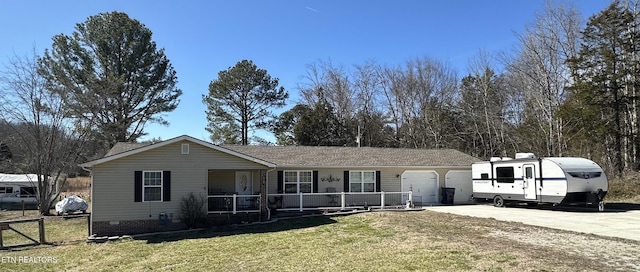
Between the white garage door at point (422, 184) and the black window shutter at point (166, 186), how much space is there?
11.7 meters

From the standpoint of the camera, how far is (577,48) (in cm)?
2777

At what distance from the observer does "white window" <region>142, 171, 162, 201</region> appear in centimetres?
1562

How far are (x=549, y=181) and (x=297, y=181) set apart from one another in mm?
10998

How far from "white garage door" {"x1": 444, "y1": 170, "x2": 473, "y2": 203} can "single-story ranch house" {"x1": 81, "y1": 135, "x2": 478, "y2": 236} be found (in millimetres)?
55

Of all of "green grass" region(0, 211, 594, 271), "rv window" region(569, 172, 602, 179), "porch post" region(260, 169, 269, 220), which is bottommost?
"green grass" region(0, 211, 594, 271)

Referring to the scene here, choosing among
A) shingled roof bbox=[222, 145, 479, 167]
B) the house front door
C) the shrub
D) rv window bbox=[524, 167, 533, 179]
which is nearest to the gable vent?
the shrub

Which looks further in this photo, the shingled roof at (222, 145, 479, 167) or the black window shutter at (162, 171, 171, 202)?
the shingled roof at (222, 145, 479, 167)

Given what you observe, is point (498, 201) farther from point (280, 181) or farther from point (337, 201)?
point (280, 181)

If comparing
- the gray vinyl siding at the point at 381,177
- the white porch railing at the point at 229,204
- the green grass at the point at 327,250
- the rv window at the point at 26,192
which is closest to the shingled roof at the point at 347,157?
the gray vinyl siding at the point at 381,177

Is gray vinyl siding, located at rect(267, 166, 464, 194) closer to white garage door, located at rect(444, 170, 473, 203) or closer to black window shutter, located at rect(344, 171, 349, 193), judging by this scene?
black window shutter, located at rect(344, 171, 349, 193)

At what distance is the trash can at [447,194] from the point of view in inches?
860

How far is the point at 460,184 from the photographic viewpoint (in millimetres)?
22828

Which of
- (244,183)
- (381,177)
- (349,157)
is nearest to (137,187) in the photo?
(244,183)

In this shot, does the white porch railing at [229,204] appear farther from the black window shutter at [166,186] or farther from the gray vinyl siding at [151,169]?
the black window shutter at [166,186]
